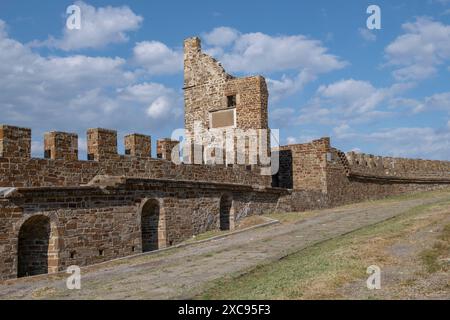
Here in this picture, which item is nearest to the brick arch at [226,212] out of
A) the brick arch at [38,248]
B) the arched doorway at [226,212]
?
the arched doorway at [226,212]

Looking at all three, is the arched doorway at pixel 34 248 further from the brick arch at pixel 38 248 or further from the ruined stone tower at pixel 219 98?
the ruined stone tower at pixel 219 98

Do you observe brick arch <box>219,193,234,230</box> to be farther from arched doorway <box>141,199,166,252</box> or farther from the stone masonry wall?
arched doorway <box>141,199,166,252</box>

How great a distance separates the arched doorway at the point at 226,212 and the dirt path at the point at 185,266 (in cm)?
241

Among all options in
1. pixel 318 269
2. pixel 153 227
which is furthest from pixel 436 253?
pixel 153 227

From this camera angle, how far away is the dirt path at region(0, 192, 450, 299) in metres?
9.42

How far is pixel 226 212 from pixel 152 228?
422 cm

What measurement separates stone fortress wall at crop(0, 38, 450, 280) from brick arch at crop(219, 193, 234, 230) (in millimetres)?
41

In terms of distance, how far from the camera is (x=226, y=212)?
20.2 meters

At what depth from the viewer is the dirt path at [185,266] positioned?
942cm

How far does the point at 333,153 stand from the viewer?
26.1m

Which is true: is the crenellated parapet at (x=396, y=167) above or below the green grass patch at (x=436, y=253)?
above
